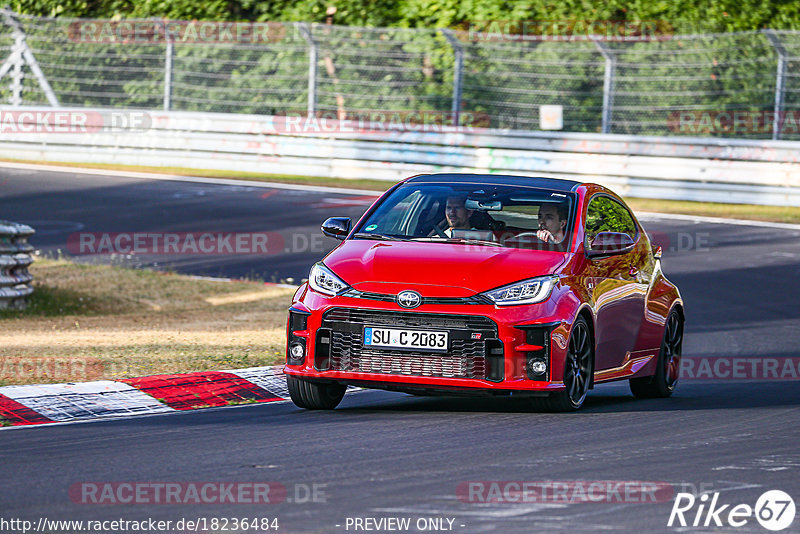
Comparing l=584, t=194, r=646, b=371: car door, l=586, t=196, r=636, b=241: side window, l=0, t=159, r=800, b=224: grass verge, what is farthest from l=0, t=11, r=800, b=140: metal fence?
l=584, t=194, r=646, b=371: car door

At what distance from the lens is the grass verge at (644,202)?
22734 mm

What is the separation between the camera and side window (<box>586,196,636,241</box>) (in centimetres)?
973

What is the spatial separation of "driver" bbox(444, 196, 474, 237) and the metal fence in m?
15.7

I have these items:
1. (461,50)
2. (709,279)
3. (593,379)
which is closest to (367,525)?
(593,379)

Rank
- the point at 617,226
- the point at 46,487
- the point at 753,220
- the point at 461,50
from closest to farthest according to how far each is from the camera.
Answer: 1. the point at 46,487
2. the point at 617,226
3. the point at 753,220
4. the point at 461,50

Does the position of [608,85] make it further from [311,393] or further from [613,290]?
[311,393]

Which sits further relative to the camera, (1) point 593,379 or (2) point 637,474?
(1) point 593,379

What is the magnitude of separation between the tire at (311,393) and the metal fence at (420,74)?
54.8 ft

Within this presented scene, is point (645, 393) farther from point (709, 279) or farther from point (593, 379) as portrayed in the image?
point (709, 279)

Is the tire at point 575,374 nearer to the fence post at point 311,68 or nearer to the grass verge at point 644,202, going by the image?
the grass verge at point 644,202

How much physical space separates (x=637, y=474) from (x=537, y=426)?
4.87 ft

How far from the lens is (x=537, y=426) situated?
27.2 ft

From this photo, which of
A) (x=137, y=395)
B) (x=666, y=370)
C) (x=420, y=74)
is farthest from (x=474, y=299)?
(x=420, y=74)

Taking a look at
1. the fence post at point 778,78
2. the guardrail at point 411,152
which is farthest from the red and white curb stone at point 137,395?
the fence post at point 778,78
